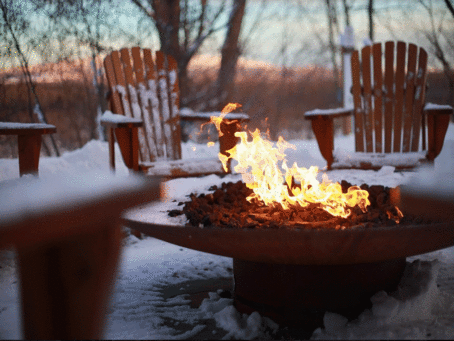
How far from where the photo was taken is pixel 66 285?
0.75 meters

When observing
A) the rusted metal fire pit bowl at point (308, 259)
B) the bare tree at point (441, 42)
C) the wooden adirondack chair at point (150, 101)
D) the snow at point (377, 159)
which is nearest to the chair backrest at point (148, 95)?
the wooden adirondack chair at point (150, 101)

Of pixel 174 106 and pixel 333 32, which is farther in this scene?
pixel 333 32

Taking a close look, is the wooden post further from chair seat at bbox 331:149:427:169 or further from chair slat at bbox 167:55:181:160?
chair slat at bbox 167:55:181:160

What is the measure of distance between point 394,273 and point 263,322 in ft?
1.58

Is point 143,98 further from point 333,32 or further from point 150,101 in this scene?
point 333,32

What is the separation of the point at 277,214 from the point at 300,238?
0.52 m

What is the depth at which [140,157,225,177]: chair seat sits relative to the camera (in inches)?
92.0

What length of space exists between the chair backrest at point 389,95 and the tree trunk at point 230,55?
88.4 inches

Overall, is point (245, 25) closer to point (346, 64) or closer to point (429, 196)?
point (346, 64)

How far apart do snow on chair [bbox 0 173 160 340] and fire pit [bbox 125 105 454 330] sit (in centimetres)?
23

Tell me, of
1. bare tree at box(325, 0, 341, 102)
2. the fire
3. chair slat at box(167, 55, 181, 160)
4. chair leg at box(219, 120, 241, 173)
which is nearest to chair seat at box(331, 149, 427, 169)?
chair leg at box(219, 120, 241, 173)

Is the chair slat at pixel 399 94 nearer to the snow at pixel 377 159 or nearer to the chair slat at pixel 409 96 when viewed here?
the chair slat at pixel 409 96

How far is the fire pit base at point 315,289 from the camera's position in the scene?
4.03ft

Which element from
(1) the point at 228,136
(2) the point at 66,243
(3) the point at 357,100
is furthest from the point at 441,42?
(2) the point at 66,243
